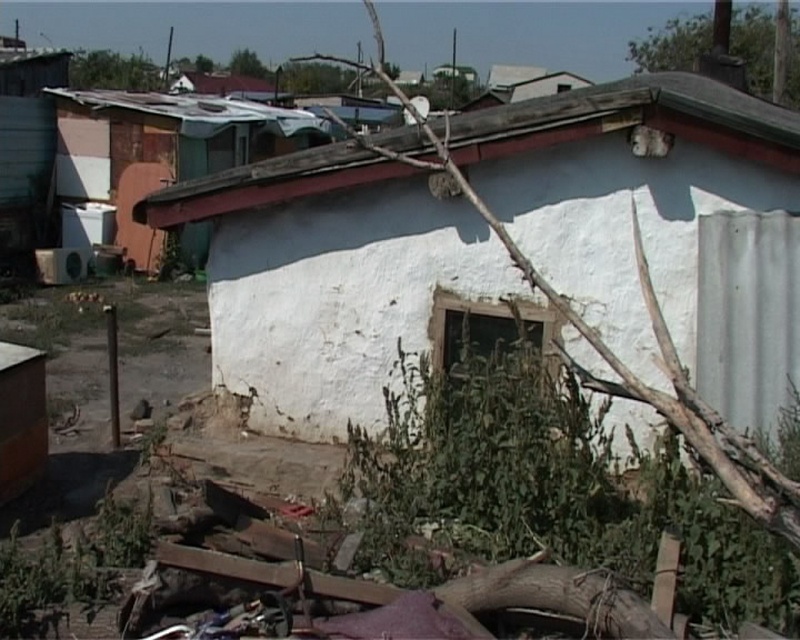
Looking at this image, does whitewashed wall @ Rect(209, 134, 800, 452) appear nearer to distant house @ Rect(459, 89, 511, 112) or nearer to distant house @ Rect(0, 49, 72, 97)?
distant house @ Rect(0, 49, 72, 97)

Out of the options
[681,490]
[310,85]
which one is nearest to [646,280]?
[681,490]

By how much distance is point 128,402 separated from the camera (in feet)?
34.2

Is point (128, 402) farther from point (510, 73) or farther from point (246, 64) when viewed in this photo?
point (246, 64)

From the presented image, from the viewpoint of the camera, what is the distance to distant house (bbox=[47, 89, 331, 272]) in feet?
57.0

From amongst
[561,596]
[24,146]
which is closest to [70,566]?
[561,596]

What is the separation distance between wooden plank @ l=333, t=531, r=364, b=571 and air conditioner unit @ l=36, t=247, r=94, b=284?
474 inches

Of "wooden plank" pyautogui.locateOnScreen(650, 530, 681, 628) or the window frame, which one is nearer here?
"wooden plank" pyautogui.locateOnScreen(650, 530, 681, 628)

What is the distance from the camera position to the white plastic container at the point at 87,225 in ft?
57.3

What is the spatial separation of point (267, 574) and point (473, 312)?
2327 millimetres

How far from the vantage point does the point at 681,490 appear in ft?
16.7

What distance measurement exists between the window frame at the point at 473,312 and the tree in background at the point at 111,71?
3284cm

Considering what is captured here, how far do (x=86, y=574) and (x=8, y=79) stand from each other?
18547mm

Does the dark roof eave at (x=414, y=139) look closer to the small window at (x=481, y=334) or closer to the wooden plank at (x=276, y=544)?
the small window at (x=481, y=334)

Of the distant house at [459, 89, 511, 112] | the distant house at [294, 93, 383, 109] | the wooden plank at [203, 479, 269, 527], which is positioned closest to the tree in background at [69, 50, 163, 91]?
the distant house at [294, 93, 383, 109]
